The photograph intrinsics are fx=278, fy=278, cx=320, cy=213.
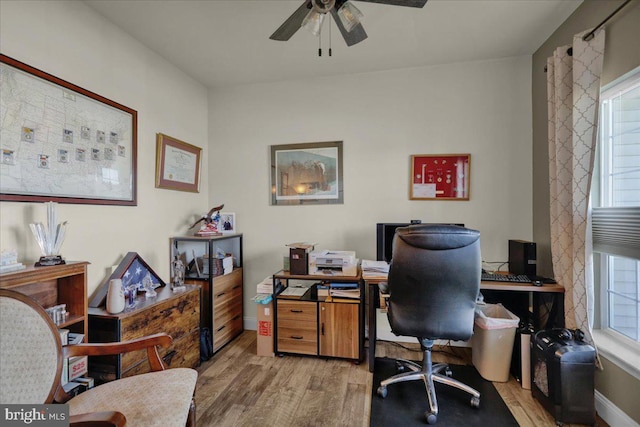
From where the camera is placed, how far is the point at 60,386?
1137 millimetres

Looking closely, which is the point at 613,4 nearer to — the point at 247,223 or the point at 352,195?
the point at 352,195

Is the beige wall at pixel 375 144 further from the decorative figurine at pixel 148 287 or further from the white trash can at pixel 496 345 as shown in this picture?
the decorative figurine at pixel 148 287

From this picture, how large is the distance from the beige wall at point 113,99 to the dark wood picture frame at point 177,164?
66mm

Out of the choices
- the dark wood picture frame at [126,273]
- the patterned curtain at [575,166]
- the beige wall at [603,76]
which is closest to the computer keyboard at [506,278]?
the patterned curtain at [575,166]

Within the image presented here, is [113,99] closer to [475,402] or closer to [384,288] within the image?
[384,288]

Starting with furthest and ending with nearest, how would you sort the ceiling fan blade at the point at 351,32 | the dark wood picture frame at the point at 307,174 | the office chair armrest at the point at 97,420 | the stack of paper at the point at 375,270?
1. the dark wood picture frame at the point at 307,174
2. the stack of paper at the point at 375,270
3. the ceiling fan blade at the point at 351,32
4. the office chair armrest at the point at 97,420

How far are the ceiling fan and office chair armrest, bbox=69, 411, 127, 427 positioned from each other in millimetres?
1891

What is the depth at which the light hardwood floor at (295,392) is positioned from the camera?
66.6 inches

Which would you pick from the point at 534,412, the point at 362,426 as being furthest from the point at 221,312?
the point at 534,412

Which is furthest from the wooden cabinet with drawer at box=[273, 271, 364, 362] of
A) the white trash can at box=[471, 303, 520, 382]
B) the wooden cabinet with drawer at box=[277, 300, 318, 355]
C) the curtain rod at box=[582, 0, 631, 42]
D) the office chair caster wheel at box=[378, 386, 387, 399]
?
the curtain rod at box=[582, 0, 631, 42]

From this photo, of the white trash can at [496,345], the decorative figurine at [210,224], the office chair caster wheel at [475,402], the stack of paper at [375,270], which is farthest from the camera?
the decorative figurine at [210,224]

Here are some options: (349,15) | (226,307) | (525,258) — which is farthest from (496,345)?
(349,15)

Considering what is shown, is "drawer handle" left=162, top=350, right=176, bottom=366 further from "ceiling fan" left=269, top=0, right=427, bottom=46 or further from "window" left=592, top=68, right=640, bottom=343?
"window" left=592, top=68, right=640, bottom=343
